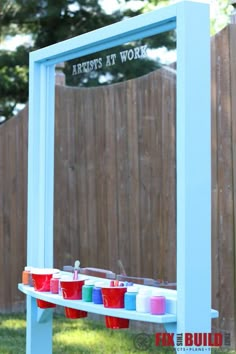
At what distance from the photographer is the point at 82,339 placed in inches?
187

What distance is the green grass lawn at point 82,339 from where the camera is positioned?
14.6ft

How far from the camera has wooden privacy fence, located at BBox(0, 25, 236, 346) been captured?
14.0 ft

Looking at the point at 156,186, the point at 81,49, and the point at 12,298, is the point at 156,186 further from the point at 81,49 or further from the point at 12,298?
the point at 12,298

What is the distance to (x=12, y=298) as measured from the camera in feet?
19.8

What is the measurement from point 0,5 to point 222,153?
699cm

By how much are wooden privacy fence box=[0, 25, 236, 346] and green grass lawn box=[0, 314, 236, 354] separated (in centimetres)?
41

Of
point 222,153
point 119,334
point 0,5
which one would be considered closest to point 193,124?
point 222,153

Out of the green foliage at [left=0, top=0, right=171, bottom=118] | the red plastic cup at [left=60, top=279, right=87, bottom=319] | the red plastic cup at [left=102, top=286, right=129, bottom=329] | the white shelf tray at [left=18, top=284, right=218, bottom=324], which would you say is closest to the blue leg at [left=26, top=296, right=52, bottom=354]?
the white shelf tray at [left=18, top=284, right=218, bottom=324]

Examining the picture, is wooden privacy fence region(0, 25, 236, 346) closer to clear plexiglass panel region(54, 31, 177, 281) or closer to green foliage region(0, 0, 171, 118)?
clear plexiglass panel region(54, 31, 177, 281)

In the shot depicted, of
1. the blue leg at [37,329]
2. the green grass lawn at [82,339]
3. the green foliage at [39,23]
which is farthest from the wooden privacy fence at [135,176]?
the green foliage at [39,23]

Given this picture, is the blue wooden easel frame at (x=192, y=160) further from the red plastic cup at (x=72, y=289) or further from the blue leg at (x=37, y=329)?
the blue leg at (x=37, y=329)

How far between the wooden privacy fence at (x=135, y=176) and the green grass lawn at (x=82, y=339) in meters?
0.41

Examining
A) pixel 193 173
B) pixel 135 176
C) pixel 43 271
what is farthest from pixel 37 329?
pixel 135 176

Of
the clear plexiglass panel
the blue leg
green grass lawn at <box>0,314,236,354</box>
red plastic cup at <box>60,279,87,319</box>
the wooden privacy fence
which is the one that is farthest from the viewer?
the clear plexiglass panel
